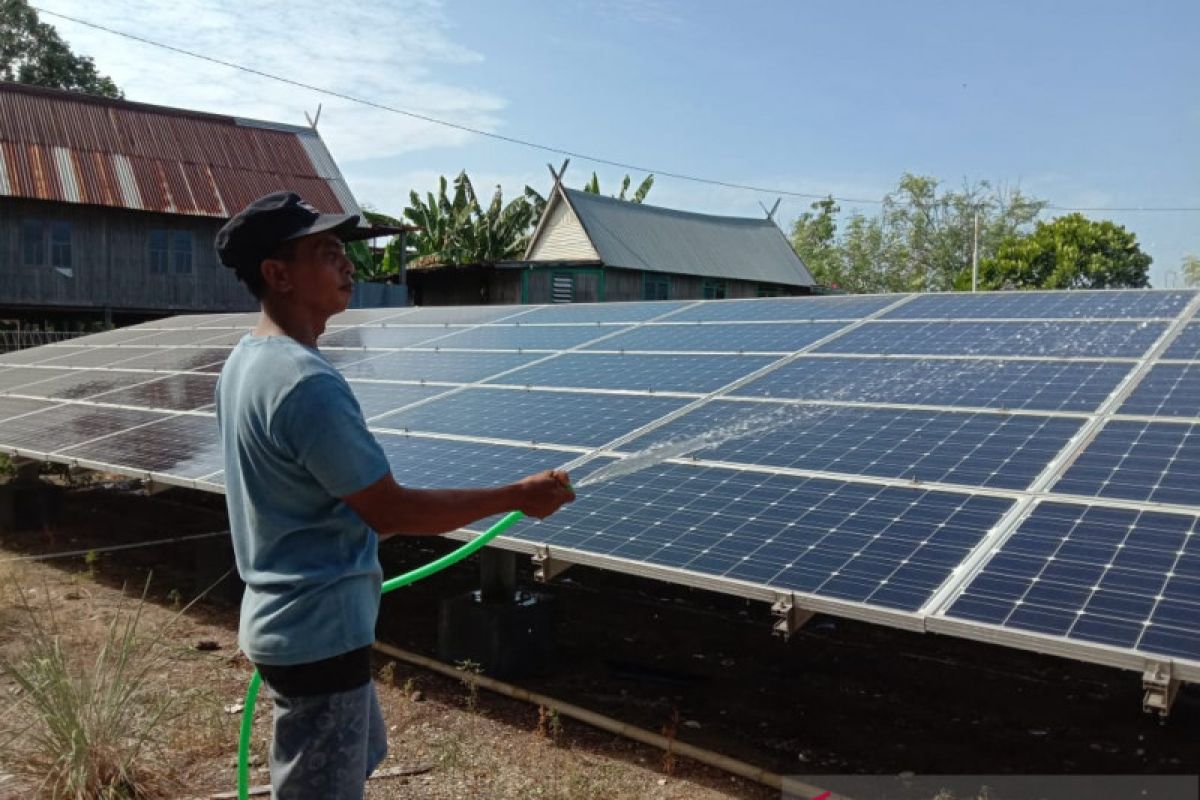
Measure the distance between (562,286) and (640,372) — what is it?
90.7ft

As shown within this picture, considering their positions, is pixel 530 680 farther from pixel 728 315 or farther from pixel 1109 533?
pixel 728 315

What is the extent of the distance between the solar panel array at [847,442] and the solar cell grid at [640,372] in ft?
0.14

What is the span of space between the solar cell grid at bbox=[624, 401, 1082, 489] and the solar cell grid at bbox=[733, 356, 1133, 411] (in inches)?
13.0

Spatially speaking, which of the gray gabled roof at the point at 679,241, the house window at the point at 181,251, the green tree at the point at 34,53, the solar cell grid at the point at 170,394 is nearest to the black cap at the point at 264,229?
the solar cell grid at the point at 170,394

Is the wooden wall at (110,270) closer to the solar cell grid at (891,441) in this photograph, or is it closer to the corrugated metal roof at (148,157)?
the corrugated metal roof at (148,157)

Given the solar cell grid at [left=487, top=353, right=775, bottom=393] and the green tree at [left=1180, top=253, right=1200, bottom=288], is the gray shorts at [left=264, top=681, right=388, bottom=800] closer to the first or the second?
the solar cell grid at [left=487, top=353, right=775, bottom=393]

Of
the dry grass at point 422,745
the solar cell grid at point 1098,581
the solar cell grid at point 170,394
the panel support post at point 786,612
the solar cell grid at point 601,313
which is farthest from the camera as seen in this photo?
the solar cell grid at point 601,313

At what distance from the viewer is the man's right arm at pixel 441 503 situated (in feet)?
9.13

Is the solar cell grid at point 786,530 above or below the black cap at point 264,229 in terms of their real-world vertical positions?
below

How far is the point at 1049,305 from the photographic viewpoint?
10.5 metres

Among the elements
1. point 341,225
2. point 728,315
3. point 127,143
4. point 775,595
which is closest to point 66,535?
point 728,315

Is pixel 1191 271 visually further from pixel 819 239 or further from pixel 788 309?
pixel 788 309

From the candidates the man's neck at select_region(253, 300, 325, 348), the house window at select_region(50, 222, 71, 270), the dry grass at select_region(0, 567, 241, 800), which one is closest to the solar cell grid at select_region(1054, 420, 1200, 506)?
the man's neck at select_region(253, 300, 325, 348)

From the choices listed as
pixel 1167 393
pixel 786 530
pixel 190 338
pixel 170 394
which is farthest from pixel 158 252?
pixel 1167 393
